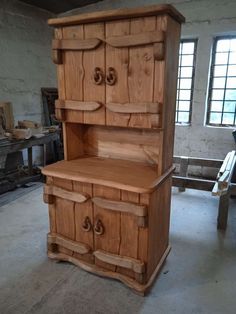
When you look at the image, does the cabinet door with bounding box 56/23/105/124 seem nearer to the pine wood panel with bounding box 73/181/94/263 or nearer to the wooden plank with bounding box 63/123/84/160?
the wooden plank with bounding box 63/123/84/160

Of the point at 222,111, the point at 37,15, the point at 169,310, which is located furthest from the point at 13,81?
the point at 169,310

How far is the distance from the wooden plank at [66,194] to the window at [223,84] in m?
3.18

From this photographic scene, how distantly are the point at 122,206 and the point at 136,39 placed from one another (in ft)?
3.49

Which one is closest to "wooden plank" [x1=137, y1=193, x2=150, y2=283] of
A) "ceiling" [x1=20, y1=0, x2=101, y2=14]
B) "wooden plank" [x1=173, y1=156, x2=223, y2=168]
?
"wooden plank" [x1=173, y1=156, x2=223, y2=168]

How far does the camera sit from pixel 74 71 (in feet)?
6.01

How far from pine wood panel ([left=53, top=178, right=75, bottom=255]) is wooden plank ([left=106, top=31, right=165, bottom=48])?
1.02 metres

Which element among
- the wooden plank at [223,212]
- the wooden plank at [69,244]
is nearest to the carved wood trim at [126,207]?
the wooden plank at [69,244]

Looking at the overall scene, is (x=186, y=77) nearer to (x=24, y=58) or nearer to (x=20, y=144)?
(x=24, y=58)

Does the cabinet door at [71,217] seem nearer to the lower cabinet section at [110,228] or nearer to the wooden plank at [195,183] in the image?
the lower cabinet section at [110,228]

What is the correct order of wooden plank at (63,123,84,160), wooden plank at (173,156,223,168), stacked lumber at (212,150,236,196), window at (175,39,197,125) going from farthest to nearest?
window at (175,39,197,125) → wooden plank at (173,156,223,168) → stacked lumber at (212,150,236,196) → wooden plank at (63,123,84,160)

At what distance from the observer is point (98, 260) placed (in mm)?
1940

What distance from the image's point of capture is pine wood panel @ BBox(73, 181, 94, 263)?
6.06 feet

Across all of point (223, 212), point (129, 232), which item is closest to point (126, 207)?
point (129, 232)

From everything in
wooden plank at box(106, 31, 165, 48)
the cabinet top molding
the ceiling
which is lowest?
wooden plank at box(106, 31, 165, 48)
